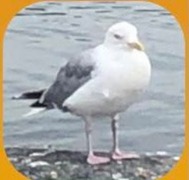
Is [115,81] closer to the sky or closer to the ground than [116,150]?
closer to the sky

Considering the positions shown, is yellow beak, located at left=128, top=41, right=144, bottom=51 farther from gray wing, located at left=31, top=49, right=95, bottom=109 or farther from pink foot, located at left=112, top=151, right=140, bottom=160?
pink foot, located at left=112, top=151, right=140, bottom=160

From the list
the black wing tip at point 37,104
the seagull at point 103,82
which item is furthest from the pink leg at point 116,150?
the black wing tip at point 37,104

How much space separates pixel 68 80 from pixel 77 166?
0.15m

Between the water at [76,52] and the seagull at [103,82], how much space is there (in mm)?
14

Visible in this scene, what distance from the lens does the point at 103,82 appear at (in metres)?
2.00

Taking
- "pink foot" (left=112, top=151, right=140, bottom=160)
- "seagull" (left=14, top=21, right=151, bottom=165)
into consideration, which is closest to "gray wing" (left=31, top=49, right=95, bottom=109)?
"seagull" (left=14, top=21, right=151, bottom=165)

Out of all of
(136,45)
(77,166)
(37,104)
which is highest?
(136,45)

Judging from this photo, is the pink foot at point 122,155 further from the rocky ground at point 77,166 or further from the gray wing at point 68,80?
the gray wing at point 68,80

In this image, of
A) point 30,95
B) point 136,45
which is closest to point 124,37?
point 136,45

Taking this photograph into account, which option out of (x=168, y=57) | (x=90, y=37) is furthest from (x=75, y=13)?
(x=168, y=57)

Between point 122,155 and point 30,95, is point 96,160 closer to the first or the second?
point 122,155

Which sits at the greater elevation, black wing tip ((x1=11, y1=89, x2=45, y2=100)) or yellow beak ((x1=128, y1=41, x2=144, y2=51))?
yellow beak ((x1=128, y1=41, x2=144, y2=51))

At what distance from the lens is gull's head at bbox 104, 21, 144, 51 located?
1.98 metres

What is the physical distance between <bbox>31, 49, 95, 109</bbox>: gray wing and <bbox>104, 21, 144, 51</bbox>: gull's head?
0.15 feet
